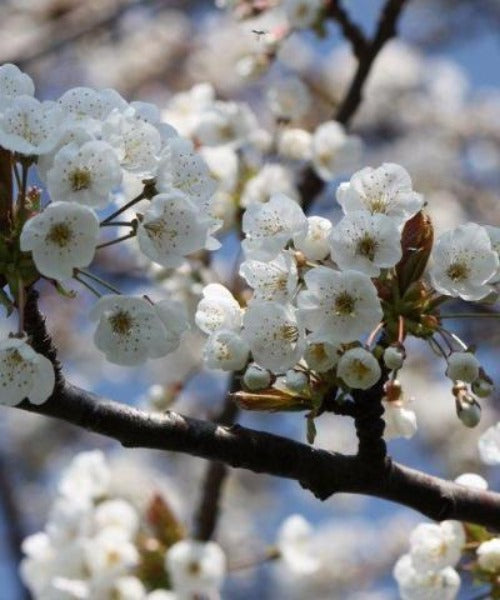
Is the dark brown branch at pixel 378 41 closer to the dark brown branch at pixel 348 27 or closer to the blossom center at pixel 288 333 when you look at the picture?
the dark brown branch at pixel 348 27

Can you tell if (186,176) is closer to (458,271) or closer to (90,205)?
(90,205)

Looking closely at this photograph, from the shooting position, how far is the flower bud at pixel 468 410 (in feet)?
6.49

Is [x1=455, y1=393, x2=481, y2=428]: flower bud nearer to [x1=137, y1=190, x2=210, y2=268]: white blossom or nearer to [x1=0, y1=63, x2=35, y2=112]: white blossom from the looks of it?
[x1=137, y1=190, x2=210, y2=268]: white blossom

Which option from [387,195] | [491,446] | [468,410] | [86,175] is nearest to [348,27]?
[491,446]

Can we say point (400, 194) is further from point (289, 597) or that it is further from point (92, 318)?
point (289, 597)

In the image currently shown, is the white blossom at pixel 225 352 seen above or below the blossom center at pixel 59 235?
below

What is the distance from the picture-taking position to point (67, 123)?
1840mm

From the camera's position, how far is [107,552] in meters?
3.45

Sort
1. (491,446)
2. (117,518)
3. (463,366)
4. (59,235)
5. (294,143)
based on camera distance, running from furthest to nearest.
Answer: (294,143)
(117,518)
(491,446)
(463,366)
(59,235)

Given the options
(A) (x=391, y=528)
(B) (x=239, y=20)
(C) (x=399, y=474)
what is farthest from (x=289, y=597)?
(C) (x=399, y=474)

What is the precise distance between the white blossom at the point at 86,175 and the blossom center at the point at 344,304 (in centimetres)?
36

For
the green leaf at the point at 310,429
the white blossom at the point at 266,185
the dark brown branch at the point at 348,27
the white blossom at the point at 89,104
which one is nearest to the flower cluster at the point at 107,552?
the white blossom at the point at 266,185

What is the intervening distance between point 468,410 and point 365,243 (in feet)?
1.11

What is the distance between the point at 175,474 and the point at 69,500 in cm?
571
